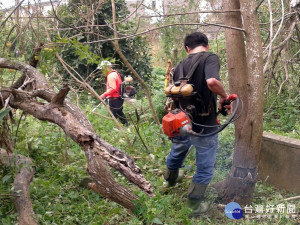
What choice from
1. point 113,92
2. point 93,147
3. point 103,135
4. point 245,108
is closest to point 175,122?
point 245,108

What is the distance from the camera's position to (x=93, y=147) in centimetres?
296

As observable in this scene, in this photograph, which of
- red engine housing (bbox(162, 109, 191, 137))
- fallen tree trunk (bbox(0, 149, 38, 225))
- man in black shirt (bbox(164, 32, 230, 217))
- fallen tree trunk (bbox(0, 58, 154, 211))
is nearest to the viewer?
fallen tree trunk (bbox(0, 58, 154, 211))

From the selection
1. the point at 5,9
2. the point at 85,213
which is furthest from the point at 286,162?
the point at 5,9

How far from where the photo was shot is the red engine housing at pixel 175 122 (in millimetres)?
3920

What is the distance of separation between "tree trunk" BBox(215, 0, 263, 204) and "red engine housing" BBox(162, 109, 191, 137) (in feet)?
2.47

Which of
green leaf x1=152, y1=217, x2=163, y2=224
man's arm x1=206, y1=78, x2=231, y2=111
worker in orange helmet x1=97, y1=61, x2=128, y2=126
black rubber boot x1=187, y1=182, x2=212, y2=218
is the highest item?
man's arm x1=206, y1=78, x2=231, y2=111

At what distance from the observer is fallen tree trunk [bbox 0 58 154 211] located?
2.80 meters

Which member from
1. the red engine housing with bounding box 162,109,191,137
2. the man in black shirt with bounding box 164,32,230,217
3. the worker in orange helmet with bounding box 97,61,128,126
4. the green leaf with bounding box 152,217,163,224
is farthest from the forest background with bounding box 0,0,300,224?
the red engine housing with bounding box 162,109,191,137

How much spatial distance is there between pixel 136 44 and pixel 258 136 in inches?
311

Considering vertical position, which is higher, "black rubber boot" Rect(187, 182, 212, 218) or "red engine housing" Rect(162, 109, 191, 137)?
"red engine housing" Rect(162, 109, 191, 137)

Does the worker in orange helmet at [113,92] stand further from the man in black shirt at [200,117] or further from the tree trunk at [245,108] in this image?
the tree trunk at [245,108]

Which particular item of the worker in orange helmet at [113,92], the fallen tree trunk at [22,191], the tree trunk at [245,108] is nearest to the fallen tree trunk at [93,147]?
the fallen tree trunk at [22,191]

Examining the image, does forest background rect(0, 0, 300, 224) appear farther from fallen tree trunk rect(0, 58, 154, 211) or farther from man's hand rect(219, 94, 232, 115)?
man's hand rect(219, 94, 232, 115)

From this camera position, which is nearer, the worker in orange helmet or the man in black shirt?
the man in black shirt
